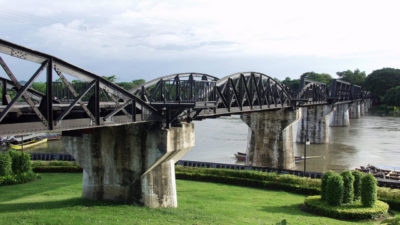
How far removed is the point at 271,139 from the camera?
5000 centimetres

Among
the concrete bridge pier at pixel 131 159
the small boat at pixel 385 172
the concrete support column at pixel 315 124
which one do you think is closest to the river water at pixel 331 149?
the concrete support column at pixel 315 124

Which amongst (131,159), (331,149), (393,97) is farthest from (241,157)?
(393,97)

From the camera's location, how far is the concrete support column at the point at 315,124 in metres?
77.2

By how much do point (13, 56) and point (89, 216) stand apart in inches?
396

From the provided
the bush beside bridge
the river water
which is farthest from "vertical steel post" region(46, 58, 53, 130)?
the river water

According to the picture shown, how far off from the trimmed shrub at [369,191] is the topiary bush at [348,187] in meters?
0.74

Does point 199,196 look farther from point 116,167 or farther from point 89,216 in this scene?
point 89,216

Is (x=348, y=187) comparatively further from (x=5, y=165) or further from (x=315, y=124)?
(x=315, y=124)

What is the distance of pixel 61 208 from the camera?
2139cm

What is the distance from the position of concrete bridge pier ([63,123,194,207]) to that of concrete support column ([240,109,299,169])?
26.5m

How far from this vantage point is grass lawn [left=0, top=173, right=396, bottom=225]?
64.8ft

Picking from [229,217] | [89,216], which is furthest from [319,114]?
[89,216]

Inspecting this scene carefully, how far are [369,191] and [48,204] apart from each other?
63.0ft

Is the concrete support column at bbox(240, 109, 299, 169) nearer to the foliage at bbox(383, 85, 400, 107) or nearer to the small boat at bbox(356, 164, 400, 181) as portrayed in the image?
the small boat at bbox(356, 164, 400, 181)
